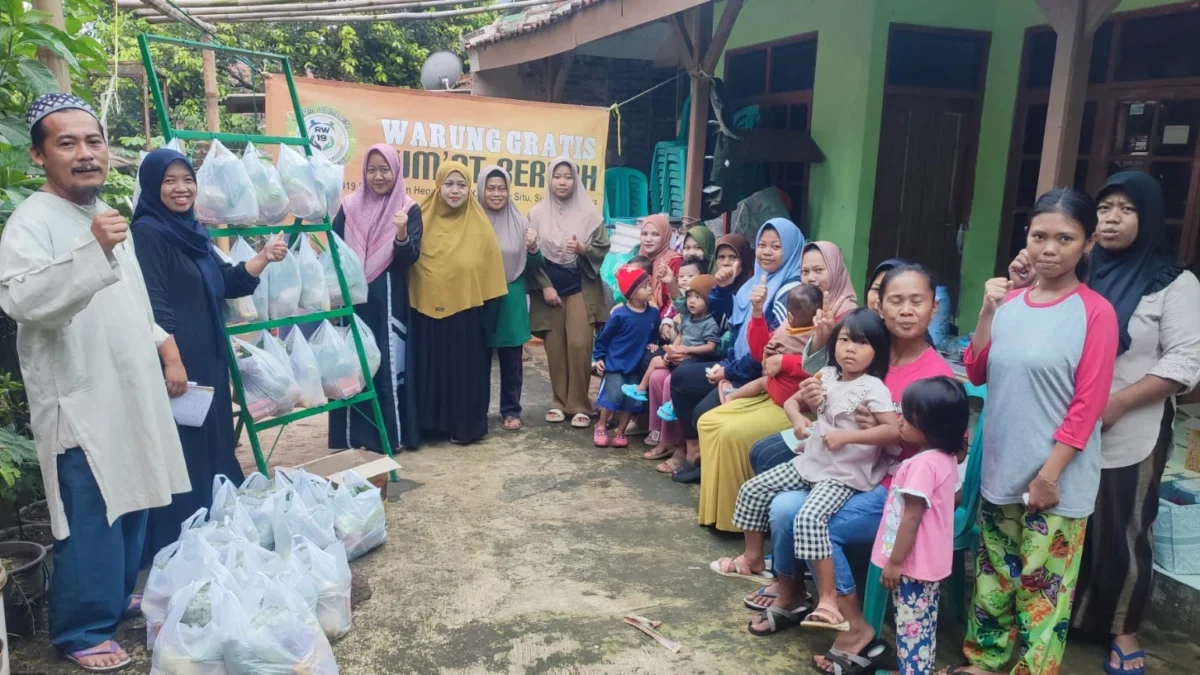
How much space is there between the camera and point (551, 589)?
10.0 ft

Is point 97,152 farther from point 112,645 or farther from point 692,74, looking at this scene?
point 692,74

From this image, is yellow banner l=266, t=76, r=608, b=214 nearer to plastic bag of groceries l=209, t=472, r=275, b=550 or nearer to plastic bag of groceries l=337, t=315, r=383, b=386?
plastic bag of groceries l=337, t=315, r=383, b=386

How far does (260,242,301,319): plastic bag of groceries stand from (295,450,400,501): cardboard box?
67cm

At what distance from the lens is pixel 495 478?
4184 mm

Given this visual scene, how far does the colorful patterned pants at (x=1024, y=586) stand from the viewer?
91.8 inches

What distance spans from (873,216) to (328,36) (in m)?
10.5

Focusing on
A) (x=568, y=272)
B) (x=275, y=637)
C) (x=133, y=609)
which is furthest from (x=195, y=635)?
(x=568, y=272)

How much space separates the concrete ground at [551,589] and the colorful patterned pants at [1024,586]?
220 mm

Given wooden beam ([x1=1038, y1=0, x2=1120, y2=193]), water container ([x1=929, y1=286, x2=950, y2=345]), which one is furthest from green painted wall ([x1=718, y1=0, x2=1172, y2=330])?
wooden beam ([x1=1038, y1=0, x2=1120, y2=193])

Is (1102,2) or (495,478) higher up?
(1102,2)

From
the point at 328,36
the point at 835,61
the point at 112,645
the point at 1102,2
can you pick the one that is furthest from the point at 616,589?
the point at 328,36

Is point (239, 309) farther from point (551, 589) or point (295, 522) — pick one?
point (551, 589)

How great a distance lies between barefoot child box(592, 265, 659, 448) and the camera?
180 inches

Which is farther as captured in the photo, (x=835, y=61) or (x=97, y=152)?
(x=835, y=61)
